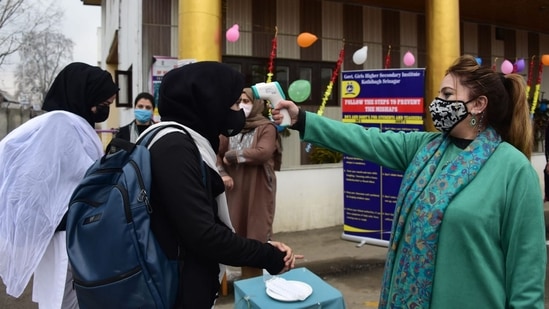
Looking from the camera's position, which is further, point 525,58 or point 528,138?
point 525,58

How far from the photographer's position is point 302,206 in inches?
239

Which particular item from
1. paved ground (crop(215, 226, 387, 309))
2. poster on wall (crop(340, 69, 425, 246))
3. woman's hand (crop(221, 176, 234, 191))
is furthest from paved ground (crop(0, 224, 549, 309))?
woman's hand (crop(221, 176, 234, 191))

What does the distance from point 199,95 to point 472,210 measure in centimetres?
102

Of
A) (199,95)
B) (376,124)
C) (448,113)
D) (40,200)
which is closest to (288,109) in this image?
(199,95)

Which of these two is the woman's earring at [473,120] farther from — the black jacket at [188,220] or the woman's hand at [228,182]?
the woman's hand at [228,182]

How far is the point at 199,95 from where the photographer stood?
154 centimetres

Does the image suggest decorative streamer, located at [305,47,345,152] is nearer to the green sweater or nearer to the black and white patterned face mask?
the black and white patterned face mask

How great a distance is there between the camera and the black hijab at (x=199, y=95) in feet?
5.02

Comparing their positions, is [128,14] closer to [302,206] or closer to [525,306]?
[302,206]

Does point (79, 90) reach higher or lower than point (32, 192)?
higher

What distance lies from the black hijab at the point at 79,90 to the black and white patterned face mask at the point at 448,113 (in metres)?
1.74

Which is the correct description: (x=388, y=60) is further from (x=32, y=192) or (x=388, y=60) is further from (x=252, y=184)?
(x=32, y=192)

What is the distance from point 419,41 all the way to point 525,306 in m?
7.65

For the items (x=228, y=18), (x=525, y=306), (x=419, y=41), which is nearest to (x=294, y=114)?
(x=525, y=306)
